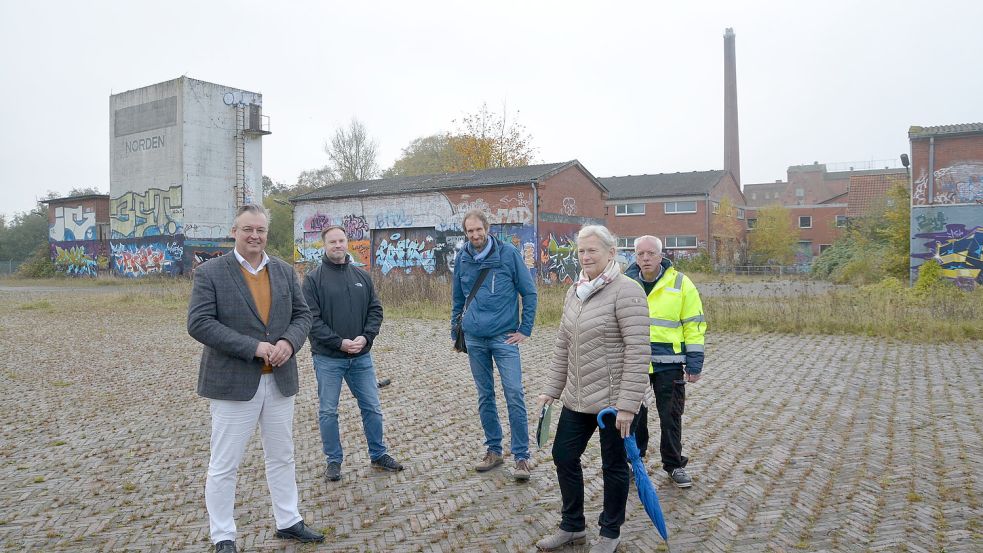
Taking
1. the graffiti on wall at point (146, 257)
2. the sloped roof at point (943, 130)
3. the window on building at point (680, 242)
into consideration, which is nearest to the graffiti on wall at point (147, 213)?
the graffiti on wall at point (146, 257)

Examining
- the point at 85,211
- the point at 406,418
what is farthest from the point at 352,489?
the point at 85,211

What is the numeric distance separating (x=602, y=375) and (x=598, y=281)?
1.68 feet

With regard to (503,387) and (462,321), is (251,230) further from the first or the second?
(503,387)

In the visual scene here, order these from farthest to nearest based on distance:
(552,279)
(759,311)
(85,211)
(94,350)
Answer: (85,211), (552,279), (759,311), (94,350)

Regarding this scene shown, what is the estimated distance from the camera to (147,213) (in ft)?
135

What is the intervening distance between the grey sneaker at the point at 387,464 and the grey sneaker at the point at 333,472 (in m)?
0.32

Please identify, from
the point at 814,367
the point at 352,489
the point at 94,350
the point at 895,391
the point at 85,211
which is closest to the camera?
the point at 352,489

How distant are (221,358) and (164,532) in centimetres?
128

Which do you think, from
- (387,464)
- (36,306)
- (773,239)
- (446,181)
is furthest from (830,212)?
(387,464)

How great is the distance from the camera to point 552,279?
2784cm

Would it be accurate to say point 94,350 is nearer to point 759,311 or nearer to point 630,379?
point 630,379

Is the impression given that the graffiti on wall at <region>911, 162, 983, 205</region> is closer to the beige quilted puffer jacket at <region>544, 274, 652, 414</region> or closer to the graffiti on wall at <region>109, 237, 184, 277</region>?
the beige quilted puffer jacket at <region>544, 274, 652, 414</region>

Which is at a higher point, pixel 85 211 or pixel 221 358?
pixel 85 211

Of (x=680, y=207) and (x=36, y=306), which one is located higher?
(x=680, y=207)
